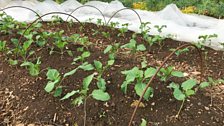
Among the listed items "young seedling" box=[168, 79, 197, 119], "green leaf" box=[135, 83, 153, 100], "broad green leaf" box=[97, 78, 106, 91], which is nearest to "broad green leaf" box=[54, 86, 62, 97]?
"broad green leaf" box=[97, 78, 106, 91]

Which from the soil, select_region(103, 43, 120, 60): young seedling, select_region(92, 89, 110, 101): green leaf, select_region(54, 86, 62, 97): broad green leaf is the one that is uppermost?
select_region(103, 43, 120, 60): young seedling

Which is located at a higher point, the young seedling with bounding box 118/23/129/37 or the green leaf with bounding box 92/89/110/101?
the young seedling with bounding box 118/23/129/37

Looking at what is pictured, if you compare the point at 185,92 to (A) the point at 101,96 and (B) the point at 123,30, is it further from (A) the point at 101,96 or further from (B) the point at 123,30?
(B) the point at 123,30

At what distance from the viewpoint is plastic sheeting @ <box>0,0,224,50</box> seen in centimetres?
441

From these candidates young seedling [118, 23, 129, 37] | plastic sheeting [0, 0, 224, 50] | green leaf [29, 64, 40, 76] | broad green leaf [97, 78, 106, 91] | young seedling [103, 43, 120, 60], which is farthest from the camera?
plastic sheeting [0, 0, 224, 50]

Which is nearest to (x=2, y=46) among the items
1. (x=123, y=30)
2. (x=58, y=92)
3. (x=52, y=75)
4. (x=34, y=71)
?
(x=34, y=71)

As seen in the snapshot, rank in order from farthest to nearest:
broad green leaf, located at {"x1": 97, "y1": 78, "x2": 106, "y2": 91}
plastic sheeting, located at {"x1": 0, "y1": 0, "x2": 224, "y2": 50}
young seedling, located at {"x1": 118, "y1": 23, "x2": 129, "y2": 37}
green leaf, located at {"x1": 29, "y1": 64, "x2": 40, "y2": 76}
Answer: plastic sheeting, located at {"x1": 0, "y1": 0, "x2": 224, "y2": 50} → young seedling, located at {"x1": 118, "y1": 23, "x2": 129, "y2": 37} → green leaf, located at {"x1": 29, "y1": 64, "x2": 40, "y2": 76} → broad green leaf, located at {"x1": 97, "y1": 78, "x2": 106, "y2": 91}

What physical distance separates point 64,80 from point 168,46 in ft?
5.44

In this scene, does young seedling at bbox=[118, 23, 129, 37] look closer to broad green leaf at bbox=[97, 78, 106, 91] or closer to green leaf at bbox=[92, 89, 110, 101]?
broad green leaf at bbox=[97, 78, 106, 91]

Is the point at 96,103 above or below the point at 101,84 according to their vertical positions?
below

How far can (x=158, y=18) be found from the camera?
520 cm

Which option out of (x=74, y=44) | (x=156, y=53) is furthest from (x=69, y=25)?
(x=156, y=53)

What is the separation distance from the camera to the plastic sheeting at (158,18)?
14.5 ft

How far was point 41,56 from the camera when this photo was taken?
332 centimetres
